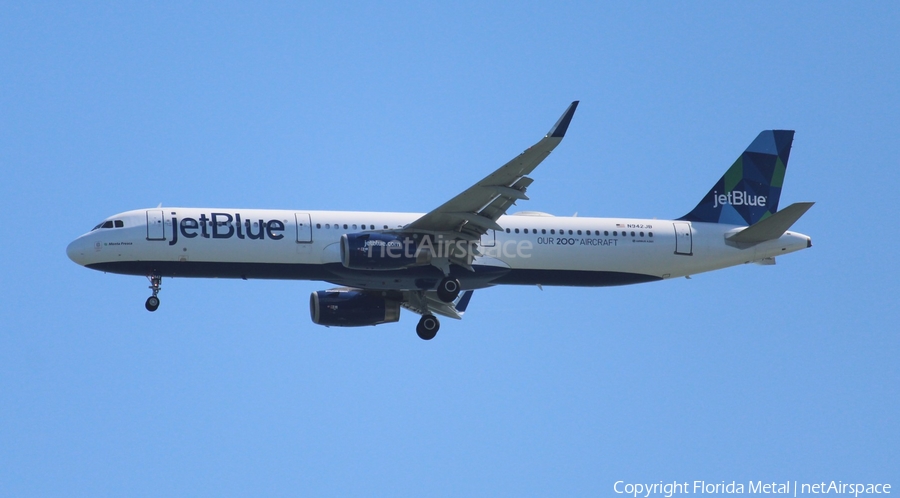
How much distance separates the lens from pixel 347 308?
45.0m

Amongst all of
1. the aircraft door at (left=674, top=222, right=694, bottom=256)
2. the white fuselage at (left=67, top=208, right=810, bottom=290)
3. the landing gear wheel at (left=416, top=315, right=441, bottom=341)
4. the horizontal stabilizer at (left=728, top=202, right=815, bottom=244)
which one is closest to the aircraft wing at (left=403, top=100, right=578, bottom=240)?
the white fuselage at (left=67, top=208, right=810, bottom=290)

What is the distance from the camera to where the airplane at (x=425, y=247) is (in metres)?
40.4

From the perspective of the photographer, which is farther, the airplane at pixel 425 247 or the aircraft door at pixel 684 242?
the aircraft door at pixel 684 242

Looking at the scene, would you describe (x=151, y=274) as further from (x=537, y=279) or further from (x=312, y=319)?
(x=537, y=279)

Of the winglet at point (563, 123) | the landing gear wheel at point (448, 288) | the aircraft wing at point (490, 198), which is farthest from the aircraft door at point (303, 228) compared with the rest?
the winglet at point (563, 123)

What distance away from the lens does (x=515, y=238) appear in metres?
42.3

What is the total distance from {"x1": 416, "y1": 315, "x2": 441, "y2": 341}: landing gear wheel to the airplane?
48mm

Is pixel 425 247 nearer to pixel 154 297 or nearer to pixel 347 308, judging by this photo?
pixel 347 308

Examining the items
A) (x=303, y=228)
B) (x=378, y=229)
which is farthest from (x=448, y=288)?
(x=303, y=228)

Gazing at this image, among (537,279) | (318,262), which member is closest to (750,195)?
(537,279)

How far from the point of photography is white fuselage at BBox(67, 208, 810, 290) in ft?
133

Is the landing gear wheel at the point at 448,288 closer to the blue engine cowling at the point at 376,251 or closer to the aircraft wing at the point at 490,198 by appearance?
the blue engine cowling at the point at 376,251

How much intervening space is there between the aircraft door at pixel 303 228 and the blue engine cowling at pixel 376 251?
63.1 inches

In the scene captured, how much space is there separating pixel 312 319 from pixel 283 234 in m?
5.49
